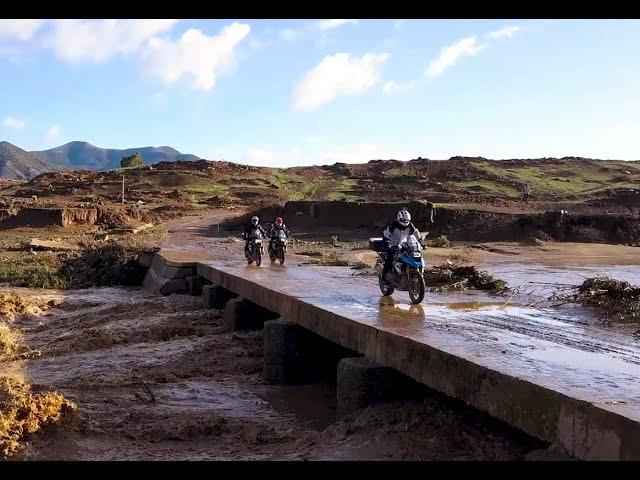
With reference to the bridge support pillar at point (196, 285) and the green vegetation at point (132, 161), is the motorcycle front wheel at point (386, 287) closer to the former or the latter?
the bridge support pillar at point (196, 285)

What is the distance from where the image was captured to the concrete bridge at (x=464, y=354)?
5211 millimetres

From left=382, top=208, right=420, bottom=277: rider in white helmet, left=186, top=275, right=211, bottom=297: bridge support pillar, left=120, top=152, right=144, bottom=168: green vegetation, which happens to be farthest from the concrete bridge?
left=120, top=152, right=144, bottom=168: green vegetation

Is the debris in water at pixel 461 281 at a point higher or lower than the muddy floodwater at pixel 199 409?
Result: higher

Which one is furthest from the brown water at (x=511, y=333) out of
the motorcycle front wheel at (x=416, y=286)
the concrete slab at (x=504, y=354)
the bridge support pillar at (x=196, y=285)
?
the bridge support pillar at (x=196, y=285)

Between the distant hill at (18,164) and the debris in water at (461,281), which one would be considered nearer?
the debris in water at (461,281)

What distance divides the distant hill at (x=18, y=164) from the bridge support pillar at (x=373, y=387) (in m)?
140

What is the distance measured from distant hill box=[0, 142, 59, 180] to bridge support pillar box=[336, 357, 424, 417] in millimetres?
139920

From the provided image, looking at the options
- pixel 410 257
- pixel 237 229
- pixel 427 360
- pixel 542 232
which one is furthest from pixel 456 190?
pixel 427 360

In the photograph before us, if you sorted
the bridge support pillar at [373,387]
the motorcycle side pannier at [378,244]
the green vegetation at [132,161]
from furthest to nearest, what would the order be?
the green vegetation at [132,161] < the motorcycle side pannier at [378,244] < the bridge support pillar at [373,387]

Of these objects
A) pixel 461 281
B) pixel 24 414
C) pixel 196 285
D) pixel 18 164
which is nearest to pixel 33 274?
pixel 196 285

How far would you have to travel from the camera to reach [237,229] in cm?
3972

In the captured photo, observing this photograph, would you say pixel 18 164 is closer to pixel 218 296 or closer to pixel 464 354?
pixel 218 296

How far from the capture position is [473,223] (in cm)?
3294
